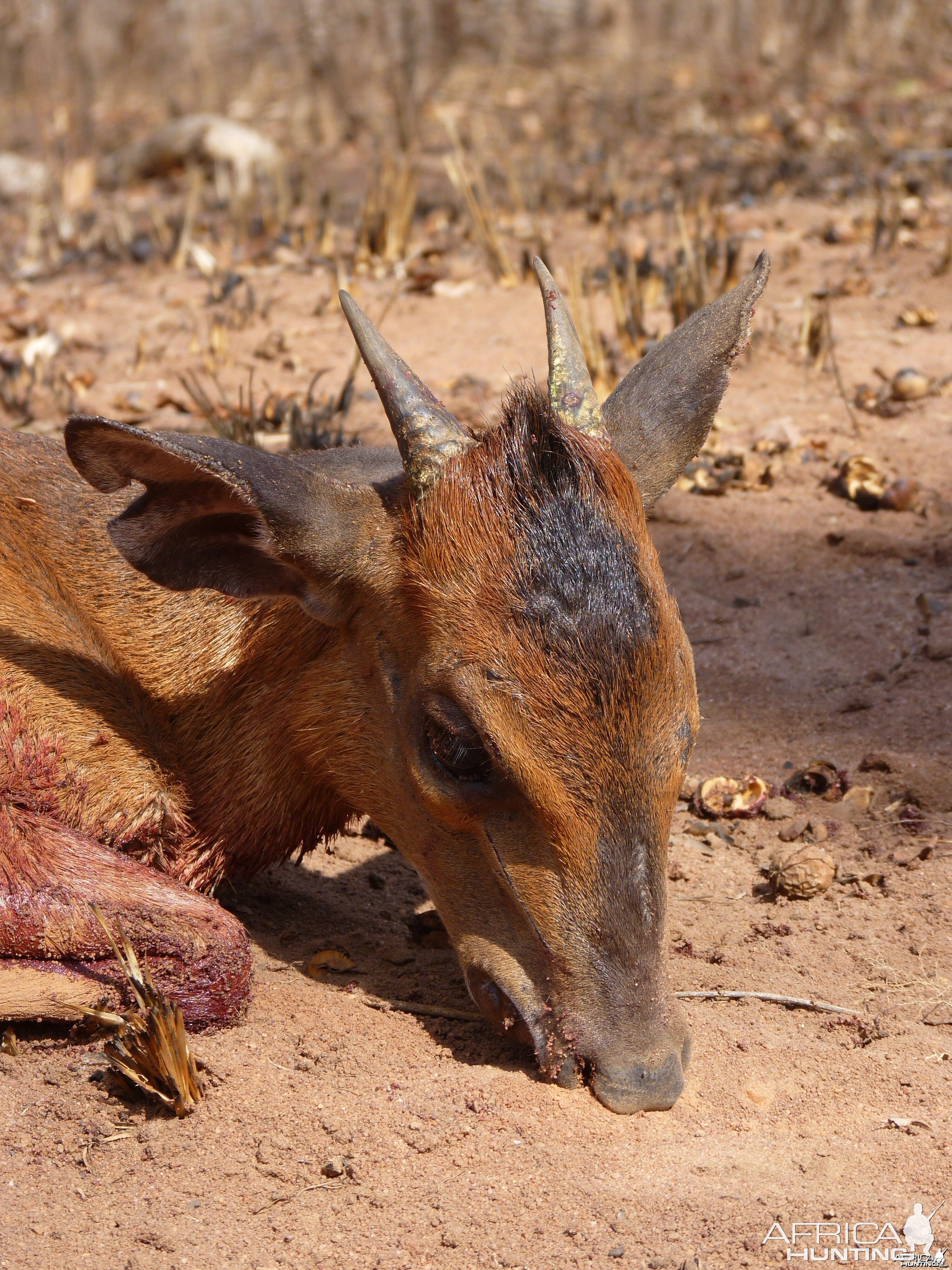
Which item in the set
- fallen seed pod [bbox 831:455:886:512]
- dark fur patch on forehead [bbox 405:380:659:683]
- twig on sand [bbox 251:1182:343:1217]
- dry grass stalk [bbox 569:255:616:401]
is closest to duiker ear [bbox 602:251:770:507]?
dark fur patch on forehead [bbox 405:380:659:683]

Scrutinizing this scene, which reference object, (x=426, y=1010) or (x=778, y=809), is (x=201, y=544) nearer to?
(x=426, y=1010)

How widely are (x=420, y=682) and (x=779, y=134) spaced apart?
1136cm

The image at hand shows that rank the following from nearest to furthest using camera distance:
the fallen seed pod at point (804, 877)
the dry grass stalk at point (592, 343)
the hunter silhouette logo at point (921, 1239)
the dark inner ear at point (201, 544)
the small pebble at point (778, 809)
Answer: the hunter silhouette logo at point (921, 1239) < the dark inner ear at point (201, 544) < the fallen seed pod at point (804, 877) < the small pebble at point (778, 809) < the dry grass stalk at point (592, 343)

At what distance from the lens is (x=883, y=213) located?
1032cm

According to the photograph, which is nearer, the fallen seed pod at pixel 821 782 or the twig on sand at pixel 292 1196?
the twig on sand at pixel 292 1196

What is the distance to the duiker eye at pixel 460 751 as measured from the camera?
3451 millimetres

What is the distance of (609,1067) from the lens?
3320 millimetres

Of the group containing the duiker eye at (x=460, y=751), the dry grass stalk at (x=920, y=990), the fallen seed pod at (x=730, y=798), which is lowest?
the fallen seed pod at (x=730, y=798)

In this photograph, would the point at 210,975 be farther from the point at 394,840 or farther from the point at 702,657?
the point at 702,657

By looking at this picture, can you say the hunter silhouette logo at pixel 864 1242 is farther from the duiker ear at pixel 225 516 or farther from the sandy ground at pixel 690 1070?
the duiker ear at pixel 225 516

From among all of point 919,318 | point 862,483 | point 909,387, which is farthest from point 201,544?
point 919,318

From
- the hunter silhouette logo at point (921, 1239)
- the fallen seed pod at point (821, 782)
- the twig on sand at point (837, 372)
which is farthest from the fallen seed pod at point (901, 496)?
the hunter silhouette logo at point (921, 1239)

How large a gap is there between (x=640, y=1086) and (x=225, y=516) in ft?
6.17

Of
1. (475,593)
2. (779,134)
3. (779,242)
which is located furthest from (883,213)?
(475,593)
